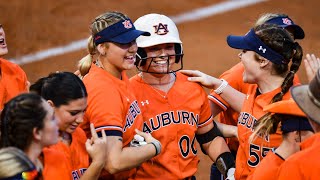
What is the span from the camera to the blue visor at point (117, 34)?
230 inches

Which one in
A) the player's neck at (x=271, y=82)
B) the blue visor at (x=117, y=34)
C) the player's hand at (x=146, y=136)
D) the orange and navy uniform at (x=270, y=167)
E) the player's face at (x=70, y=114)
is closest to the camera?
the orange and navy uniform at (x=270, y=167)

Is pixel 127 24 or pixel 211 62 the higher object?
pixel 127 24

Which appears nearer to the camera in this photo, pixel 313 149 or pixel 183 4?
pixel 313 149

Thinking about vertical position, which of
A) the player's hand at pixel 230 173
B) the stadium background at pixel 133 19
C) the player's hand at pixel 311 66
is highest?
the player's hand at pixel 311 66

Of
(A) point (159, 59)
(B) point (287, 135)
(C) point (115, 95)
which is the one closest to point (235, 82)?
(A) point (159, 59)

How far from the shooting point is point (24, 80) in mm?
6656

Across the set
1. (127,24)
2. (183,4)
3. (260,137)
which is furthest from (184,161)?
(183,4)

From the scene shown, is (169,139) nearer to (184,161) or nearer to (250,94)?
(184,161)

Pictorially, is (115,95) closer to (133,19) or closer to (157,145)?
(157,145)

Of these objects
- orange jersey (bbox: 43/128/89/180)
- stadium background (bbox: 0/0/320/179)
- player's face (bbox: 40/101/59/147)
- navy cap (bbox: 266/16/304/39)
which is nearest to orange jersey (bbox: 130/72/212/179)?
orange jersey (bbox: 43/128/89/180)

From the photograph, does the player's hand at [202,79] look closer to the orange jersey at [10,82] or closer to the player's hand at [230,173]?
the player's hand at [230,173]

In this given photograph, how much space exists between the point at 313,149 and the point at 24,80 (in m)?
2.78

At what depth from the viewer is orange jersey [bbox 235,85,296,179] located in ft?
19.4

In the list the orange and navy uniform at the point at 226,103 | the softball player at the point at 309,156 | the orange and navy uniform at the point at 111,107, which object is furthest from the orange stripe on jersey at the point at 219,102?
the softball player at the point at 309,156
